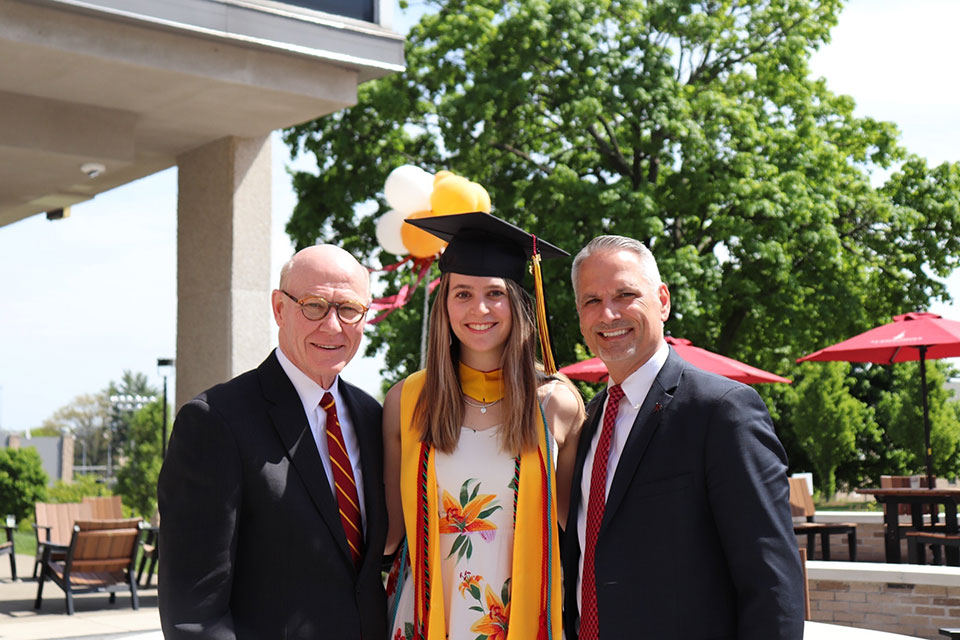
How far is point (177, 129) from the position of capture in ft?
30.2

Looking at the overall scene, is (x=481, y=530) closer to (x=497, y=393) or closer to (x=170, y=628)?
(x=497, y=393)

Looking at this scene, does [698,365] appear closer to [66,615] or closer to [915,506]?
[915,506]

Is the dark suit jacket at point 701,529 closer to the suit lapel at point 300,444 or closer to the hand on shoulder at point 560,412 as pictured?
the hand on shoulder at point 560,412

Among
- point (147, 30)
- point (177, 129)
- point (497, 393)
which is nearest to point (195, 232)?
point (177, 129)

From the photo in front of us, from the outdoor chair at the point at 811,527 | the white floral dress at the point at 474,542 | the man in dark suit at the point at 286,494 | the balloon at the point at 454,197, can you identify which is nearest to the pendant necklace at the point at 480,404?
the white floral dress at the point at 474,542

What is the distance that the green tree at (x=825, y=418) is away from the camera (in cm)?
3125

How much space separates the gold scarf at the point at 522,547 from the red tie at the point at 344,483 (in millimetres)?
287

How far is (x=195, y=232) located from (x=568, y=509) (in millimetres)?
7143

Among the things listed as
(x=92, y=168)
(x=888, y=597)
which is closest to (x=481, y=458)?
(x=888, y=597)

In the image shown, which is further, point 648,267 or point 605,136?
point 605,136

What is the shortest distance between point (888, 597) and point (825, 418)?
25.2 meters

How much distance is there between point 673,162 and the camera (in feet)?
61.7

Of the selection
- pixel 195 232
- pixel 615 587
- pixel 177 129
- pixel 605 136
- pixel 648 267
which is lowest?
pixel 615 587

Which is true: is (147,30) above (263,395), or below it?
above
